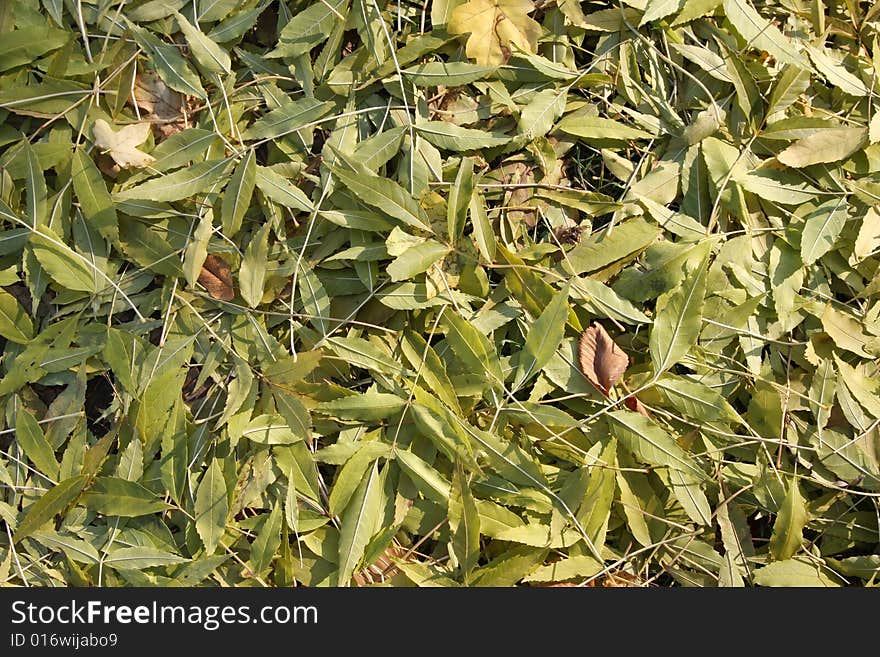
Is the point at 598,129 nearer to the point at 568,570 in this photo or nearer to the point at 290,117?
the point at 290,117

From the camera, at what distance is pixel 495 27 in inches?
41.3

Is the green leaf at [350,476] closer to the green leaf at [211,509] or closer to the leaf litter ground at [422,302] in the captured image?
the leaf litter ground at [422,302]

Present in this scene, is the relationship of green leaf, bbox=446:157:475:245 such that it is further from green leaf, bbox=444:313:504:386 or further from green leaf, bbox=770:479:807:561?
green leaf, bbox=770:479:807:561

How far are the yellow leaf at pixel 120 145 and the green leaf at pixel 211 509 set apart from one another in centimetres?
46

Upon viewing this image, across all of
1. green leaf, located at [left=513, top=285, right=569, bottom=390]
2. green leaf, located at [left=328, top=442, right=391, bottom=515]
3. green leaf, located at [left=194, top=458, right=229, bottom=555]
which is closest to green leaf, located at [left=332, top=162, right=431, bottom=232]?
green leaf, located at [left=513, top=285, right=569, bottom=390]

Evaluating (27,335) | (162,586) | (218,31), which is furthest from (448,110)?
(162,586)

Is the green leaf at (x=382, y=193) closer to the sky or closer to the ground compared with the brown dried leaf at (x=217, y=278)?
closer to the sky

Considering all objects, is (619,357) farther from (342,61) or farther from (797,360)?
(342,61)

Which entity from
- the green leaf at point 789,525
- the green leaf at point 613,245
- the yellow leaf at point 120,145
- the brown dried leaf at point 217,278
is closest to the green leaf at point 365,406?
the brown dried leaf at point 217,278

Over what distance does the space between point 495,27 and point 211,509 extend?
835mm

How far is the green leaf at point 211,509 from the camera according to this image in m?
1.01

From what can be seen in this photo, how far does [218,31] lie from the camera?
3.44 feet

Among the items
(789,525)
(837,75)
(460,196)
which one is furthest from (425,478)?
(837,75)

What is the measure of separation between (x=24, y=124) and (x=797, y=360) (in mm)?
1252
